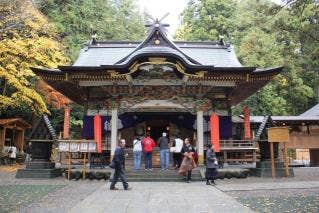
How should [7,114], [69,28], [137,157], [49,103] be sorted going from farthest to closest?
[69,28] < [7,114] < [49,103] < [137,157]

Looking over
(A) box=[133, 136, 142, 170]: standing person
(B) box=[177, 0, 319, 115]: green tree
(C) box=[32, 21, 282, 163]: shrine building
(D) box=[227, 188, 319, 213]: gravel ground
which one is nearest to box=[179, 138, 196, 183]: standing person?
(A) box=[133, 136, 142, 170]: standing person

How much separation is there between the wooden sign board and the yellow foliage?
45.0ft

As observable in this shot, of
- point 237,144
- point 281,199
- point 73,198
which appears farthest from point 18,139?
point 281,199

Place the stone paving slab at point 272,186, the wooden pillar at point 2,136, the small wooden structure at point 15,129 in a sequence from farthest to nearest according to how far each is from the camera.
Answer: the wooden pillar at point 2,136 → the small wooden structure at point 15,129 → the stone paving slab at point 272,186

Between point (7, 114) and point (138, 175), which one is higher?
point (7, 114)

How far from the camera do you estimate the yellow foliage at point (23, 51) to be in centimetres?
2077

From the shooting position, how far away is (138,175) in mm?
14852

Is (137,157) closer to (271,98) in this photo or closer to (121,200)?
(121,200)

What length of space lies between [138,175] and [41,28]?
13403 mm

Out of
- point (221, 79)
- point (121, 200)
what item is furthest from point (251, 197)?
point (221, 79)

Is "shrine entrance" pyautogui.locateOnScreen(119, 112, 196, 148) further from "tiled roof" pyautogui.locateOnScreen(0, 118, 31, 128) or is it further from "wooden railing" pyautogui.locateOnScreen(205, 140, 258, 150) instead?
"tiled roof" pyautogui.locateOnScreen(0, 118, 31, 128)

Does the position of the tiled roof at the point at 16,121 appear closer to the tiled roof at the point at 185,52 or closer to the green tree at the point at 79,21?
the green tree at the point at 79,21

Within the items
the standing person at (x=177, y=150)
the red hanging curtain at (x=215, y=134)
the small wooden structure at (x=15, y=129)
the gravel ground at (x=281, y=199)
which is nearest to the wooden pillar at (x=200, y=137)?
the red hanging curtain at (x=215, y=134)

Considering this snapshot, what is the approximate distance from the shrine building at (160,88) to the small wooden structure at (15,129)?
5893 mm
